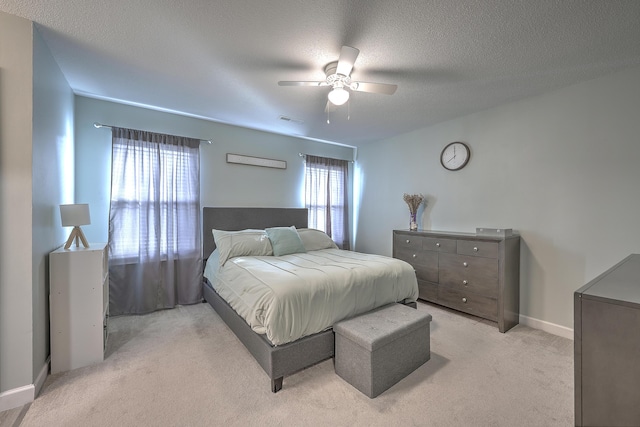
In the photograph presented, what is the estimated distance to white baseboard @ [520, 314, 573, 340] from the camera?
264 centimetres

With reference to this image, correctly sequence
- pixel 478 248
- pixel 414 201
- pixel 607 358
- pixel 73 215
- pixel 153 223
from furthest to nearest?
1. pixel 414 201
2. pixel 153 223
3. pixel 478 248
4. pixel 73 215
5. pixel 607 358

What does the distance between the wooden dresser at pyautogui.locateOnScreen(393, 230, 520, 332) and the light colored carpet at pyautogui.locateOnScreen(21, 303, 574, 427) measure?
0.39 m

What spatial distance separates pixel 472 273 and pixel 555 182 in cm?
129

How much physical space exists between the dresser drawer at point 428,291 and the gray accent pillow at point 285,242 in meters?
1.69

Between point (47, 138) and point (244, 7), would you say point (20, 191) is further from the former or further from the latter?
point (244, 7)

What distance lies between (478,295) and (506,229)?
32.9 inches

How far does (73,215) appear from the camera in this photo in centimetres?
220

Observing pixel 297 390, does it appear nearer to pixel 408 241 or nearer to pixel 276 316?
pixel 276 316

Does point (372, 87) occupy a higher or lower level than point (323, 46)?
lower

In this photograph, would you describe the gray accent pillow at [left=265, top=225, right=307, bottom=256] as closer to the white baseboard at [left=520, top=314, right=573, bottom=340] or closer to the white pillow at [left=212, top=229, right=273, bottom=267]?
the white pillow at [left=212, top=229, right=273, bottom=267]

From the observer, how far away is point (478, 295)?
296 centimetres

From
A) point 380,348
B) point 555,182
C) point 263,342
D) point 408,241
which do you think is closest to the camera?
point 380,348

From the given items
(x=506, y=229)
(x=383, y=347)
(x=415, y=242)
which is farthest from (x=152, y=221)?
(x=506, y=229)

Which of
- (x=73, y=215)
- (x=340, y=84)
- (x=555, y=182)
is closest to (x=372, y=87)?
(x=340, y=84)
